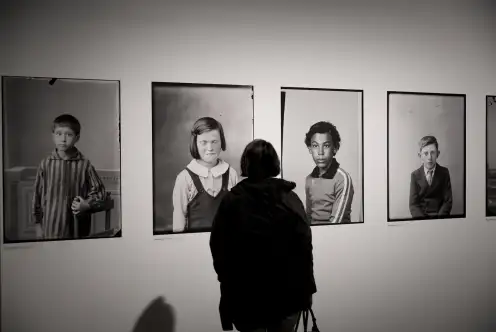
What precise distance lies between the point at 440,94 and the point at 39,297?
317 centimetres

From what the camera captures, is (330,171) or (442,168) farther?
(442,168)

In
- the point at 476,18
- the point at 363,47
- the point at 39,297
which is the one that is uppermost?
the point at 476,18

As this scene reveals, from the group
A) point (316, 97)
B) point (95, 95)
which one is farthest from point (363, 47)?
point (95, 95)

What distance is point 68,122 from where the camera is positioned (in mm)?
2479

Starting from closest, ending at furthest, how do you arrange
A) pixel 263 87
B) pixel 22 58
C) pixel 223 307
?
pixel 223 307
pixel 22 58
pixel 263 87

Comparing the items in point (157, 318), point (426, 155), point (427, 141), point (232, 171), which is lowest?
point (157, 318)

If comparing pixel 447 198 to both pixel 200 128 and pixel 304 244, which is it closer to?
pixel 304 244

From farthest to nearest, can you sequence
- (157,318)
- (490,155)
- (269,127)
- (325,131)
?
(490,155) < (325,131) < (269,127) < (157,318)

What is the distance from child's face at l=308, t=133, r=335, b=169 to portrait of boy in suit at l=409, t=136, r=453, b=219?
2.39 ft

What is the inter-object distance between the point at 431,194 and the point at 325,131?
103 cm

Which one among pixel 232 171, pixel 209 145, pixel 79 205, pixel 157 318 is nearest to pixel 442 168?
pixel 232 171

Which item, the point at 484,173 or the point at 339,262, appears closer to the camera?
the point at 339,262

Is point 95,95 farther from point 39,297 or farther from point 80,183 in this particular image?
point 39,297

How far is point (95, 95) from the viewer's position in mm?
2527
